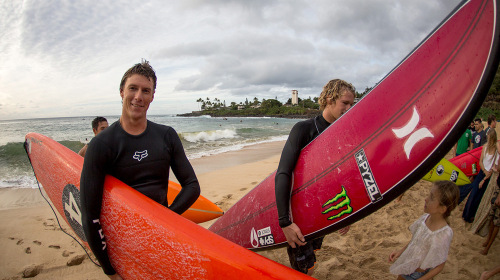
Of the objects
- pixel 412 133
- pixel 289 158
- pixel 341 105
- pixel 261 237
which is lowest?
pixel 261 237

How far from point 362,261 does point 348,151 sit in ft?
5.73

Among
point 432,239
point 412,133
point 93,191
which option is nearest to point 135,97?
point 93,191

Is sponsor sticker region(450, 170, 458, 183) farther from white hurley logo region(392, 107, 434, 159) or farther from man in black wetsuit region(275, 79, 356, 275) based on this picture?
white hurley logo region(392, 107, 434, 159)

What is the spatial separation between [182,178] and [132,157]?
0.37 m

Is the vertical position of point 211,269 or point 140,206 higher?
point 140,206

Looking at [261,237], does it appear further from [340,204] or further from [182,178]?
[182,178]

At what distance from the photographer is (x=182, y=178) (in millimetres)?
1692

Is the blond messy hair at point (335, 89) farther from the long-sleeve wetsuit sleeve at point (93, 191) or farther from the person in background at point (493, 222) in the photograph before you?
the person in background at point (493, 222)

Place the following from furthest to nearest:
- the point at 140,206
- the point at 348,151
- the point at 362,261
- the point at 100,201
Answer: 1. the point at 362,261
2. the point at 348,151
3. the point at 140,206
4. the point at 100,201

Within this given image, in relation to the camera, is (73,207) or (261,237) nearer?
(73,207)

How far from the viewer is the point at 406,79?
63.3 inches

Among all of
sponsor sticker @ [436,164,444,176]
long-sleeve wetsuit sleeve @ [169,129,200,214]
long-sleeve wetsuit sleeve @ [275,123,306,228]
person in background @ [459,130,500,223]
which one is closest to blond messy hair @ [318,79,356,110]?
long-sleeve wetsuit sleeve @ [275,123,306,228]

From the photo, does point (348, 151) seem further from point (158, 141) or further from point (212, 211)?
point (212, 211)

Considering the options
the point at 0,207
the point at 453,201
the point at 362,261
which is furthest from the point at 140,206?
the point at 0,207
